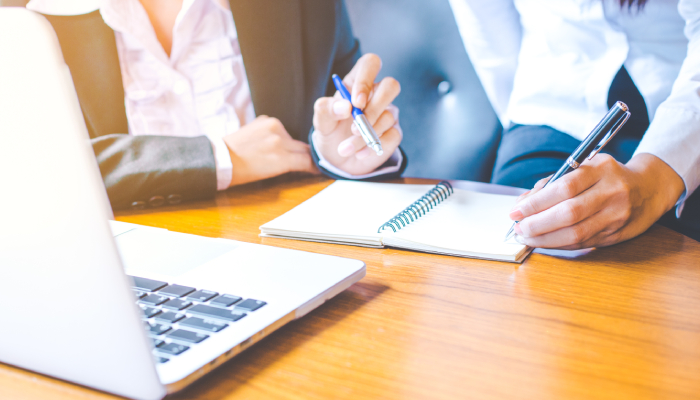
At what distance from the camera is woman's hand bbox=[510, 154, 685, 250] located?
422mm

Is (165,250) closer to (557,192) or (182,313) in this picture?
(182,313)

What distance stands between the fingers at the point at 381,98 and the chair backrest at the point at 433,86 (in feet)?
1.47

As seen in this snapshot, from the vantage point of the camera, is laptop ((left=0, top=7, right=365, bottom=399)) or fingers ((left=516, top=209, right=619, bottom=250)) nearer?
laptop ((left=0, top=7, right=365, bottom=399))

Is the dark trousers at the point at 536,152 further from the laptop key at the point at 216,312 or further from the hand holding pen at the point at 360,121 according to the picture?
the laptop key at the point at 216,312

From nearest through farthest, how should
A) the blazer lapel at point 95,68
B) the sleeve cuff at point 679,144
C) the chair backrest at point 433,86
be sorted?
the sleeve cuff at point 679,144 < the blazer lapel at point 95,68 < the chair backrest at point 433,86

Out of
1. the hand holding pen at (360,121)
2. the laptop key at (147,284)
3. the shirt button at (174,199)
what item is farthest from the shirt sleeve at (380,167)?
the laptop key at (147,284)

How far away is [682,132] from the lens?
0.57 metres

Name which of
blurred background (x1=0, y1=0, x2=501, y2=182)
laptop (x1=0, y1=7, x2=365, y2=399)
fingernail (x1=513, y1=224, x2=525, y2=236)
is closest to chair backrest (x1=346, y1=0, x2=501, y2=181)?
blurred background (x1=0, y1=0, x2=501, y2=182)

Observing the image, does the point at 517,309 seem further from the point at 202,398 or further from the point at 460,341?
the point at 202,398

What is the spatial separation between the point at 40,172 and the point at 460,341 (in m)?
0.25

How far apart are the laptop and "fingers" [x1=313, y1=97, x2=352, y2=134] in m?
0.40

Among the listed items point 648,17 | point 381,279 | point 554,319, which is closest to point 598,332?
point 554,319

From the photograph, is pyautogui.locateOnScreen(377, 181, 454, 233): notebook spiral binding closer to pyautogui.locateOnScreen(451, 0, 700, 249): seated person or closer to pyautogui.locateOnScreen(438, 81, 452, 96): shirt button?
pyautogui.locateOnScreen(451, 0, 700, 249): seated person

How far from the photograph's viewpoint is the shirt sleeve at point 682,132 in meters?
0.54
